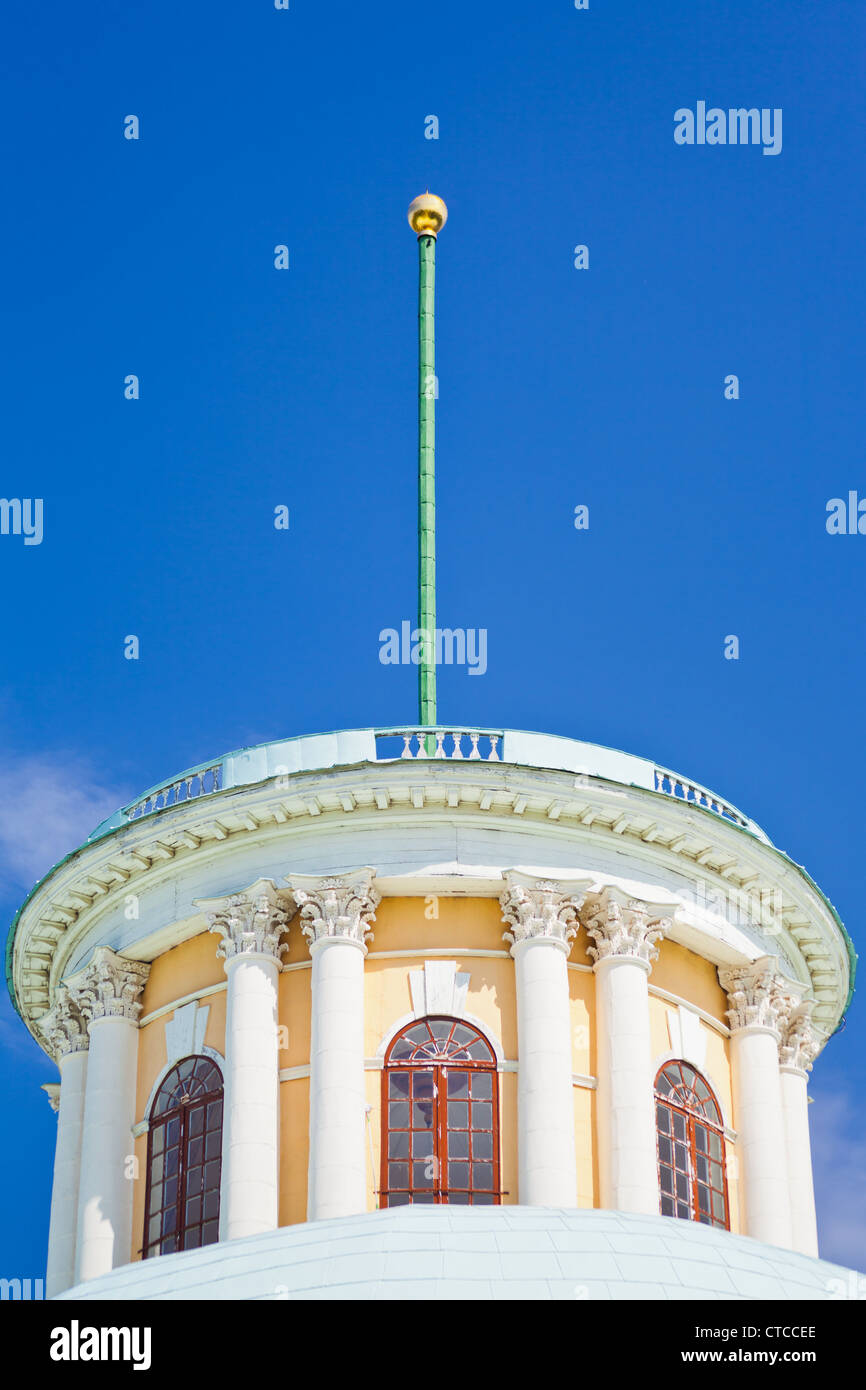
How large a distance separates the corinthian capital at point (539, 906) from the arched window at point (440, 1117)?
145 centimetres

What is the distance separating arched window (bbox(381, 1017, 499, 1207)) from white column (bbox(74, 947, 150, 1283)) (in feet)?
13.0

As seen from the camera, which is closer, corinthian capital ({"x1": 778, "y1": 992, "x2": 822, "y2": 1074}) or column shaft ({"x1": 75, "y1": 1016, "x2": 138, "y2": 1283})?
column shaft ({"x1": 75, "y1": 1016, "x2": 138, "y2": 1283})

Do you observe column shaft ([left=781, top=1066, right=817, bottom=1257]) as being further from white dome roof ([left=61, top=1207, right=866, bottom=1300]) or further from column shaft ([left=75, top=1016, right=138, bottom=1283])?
white dome roof ([left=61, top=1207, right=866, bottom=1300])

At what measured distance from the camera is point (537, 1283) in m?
19.9

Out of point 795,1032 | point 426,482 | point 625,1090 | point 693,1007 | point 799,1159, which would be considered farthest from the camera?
point 426,482

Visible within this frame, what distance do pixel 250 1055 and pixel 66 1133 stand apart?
13.0ft

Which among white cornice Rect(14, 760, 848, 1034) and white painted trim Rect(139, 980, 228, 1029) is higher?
white cornice Rect(14, 760, 848, 1034)

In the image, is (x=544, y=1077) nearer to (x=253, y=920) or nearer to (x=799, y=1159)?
(x=253, y=920)

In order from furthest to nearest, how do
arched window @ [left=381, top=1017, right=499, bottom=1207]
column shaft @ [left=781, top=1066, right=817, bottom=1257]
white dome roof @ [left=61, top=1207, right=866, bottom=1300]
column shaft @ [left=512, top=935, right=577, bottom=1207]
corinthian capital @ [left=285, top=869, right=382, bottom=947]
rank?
column shaft @ [left=781, top=1066, right=817, bottom=1257], corinthian capital @ [left=285, top=869, right=382, bottom=947], arched window @ [left=381, top=1017, right=499, bottom=1207], column shaft @ [left=512, top=935, right=577, bottom=1207], white dome roof @ [left=61, top=1207, right=866, bottom=1300]

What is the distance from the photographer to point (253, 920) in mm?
31094

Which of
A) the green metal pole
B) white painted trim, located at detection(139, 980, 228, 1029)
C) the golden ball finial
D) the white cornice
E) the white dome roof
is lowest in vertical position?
the white dome roof

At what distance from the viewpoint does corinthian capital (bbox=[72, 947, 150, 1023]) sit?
107ft

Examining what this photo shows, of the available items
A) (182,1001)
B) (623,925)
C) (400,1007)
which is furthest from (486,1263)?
(182,1001)

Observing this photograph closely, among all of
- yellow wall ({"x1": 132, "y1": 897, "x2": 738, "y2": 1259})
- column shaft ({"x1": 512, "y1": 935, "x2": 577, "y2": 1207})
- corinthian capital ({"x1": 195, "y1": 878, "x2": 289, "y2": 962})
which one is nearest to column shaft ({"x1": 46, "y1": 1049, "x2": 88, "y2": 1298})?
yellow wall ({"x1": 132, "y1": 897, "x2": 738, "y2": 1259})
